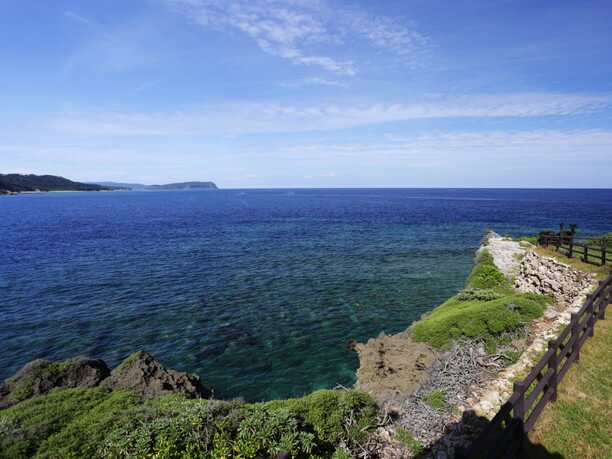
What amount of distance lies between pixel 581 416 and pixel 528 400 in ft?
6.58

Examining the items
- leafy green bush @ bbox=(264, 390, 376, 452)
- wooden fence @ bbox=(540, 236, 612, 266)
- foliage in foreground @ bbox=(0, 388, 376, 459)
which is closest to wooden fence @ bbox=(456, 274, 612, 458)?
leafy green bush @ bbox=(264, 390, 376, 452)

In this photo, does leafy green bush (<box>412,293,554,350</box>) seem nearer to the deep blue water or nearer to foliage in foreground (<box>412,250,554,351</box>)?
foliage in foreground (<box>412,250,554,351</box>)

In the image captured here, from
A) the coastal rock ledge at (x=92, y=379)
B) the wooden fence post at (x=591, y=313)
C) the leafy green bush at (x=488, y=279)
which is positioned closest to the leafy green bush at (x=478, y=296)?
the leafy green bush at (x=488, y=279)

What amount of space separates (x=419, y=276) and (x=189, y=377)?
26.6 meters

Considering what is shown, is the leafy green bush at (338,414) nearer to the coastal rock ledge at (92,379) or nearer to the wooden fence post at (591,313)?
the coastal rock ledge at (92,379)

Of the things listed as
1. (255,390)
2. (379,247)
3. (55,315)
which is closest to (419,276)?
(379,247)

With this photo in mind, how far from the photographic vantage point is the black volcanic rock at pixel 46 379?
39.8ft

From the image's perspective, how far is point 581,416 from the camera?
8.73 m

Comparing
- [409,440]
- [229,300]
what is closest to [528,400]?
[409,440]

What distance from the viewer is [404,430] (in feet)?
34.3

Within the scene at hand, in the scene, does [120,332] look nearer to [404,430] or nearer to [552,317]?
[404,430]

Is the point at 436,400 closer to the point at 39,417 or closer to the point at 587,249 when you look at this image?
the point at 39,417

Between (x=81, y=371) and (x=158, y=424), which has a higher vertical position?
(x=158, y=424)

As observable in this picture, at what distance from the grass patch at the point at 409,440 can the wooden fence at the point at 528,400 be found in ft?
5.19
